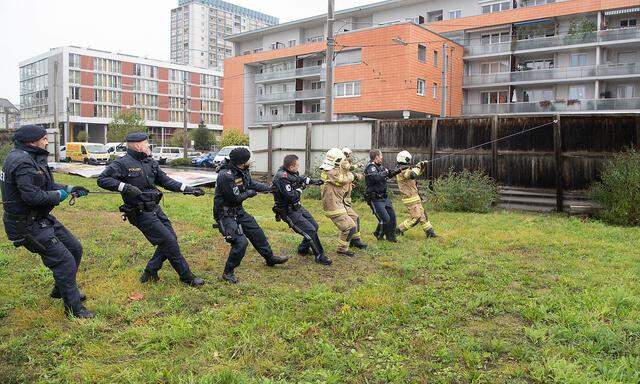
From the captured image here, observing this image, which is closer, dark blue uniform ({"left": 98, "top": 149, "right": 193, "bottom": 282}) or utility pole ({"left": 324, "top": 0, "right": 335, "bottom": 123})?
dark blue uniform ({"left": 98, "top": 149, "right": 193, "bottom": 282})

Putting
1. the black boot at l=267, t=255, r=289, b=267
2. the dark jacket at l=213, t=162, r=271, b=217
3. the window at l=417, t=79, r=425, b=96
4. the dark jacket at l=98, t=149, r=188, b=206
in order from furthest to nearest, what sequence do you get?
the window at l=417, t=79, r=425, b=96 → the black boot at l=267, t=255, r=289, b=267 → the dark jacket at l=213, t=162, r=271, b=217 → the dark jacket at l=98, t=149, r=188, b=206

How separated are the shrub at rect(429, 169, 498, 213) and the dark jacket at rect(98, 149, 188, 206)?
8.99 m

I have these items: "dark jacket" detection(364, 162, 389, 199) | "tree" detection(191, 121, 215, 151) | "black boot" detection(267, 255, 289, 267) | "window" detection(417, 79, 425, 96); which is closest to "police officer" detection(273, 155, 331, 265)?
"black boot" detection(267, 255, 289, 267)

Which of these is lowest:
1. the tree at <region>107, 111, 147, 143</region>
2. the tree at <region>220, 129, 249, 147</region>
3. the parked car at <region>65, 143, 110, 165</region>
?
the parked car at <region>65, 143, 110, 165</region>

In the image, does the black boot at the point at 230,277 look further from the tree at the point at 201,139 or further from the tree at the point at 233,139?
the tree at the point at 201,139

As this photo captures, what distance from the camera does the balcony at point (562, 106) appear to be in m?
38.2

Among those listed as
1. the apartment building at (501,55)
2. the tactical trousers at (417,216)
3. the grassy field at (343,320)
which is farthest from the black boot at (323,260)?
the apartment building at (501,55)

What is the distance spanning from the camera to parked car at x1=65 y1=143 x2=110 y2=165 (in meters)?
40.1

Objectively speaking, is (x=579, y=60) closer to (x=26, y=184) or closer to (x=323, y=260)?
(x=323, y=260)

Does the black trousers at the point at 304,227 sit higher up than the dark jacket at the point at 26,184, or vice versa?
the dark jacket at the point at 26,184

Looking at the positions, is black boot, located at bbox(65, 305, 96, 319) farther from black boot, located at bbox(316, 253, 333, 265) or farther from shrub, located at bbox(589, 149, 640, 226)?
shrub, located at bbox(589, 149, 640, 226)

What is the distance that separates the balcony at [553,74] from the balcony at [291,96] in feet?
48.0

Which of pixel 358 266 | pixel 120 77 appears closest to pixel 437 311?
pixel 358 266

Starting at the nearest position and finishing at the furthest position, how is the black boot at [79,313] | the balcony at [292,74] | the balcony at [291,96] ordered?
1. the black boot at [79,313]
2. the balcony at [292,74]
3. the balcony at [291,96]
